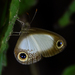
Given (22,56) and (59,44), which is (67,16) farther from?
(22,56)

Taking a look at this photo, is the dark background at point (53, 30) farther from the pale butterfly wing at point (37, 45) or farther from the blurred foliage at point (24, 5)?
the pale butterfly wing at point (37, 45)

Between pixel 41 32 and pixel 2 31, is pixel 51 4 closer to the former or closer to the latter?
pixel 41 32

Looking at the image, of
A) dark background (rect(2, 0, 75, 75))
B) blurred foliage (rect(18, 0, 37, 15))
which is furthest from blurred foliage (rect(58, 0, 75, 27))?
blurred foliage (rect(18, 0, 37, 15))

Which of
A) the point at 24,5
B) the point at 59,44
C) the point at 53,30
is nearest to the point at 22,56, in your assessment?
the point at 59,44

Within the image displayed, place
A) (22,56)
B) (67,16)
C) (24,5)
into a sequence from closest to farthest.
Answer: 1. (22,56)
2. (24,5)
3. (67,16)

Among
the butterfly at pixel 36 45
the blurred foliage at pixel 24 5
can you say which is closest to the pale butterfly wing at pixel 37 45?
the butterfly at pixel 36 45

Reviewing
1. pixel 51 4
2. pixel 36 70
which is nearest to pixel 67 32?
pixel 51 4
